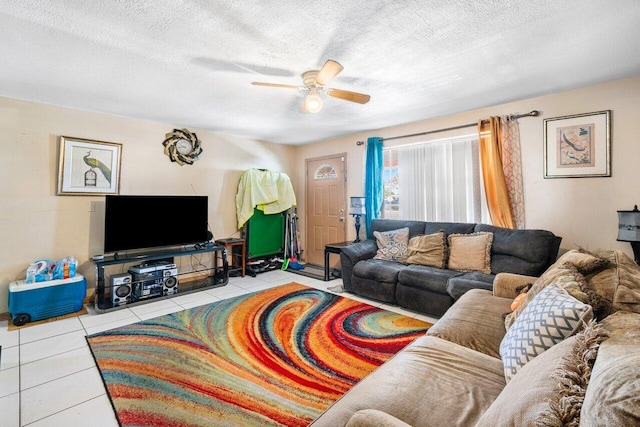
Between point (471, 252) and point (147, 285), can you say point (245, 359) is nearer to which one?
point (147, 285)

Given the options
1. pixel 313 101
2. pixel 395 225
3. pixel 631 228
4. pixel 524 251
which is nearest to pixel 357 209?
pixel 395 225

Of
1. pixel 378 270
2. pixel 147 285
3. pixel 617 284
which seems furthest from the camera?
pixel 147 285

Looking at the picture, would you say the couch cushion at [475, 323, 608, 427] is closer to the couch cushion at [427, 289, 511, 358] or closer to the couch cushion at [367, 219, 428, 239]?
the couch cushion at [427, 289, 511, 358]

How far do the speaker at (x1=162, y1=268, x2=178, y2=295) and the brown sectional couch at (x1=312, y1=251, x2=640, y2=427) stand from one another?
3367mm

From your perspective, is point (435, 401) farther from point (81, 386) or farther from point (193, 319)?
point (193, 319)

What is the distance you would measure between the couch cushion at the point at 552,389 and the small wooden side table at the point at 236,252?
4209 mm

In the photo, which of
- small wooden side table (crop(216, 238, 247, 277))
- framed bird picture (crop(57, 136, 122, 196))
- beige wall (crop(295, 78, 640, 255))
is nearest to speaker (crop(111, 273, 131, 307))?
framed bird picture (crop(57, 136, 122, 196))

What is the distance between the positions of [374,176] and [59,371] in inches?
162

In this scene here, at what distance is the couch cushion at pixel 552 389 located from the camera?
2.34 feet

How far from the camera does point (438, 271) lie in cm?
324

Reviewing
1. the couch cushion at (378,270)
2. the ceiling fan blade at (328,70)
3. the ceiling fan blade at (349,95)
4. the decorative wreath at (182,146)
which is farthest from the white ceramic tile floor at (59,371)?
the ceiling fan blade at (328,70)

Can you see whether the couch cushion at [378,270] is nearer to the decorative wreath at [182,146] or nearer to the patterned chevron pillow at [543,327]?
the patterned chevron pillow at [543,327]

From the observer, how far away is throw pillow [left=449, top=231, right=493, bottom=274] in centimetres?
320

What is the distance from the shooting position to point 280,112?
370 cm
